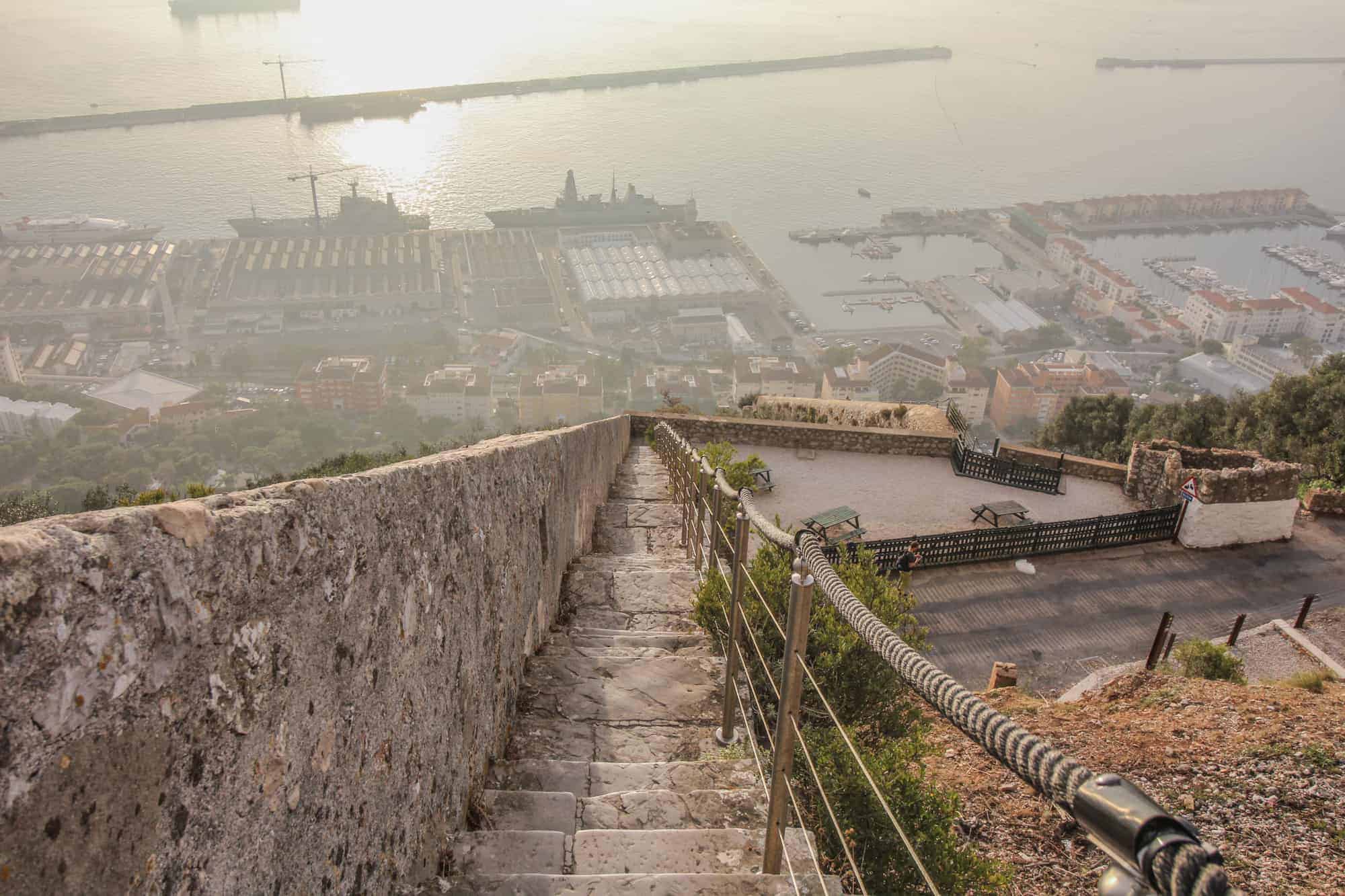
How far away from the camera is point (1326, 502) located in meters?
9.27

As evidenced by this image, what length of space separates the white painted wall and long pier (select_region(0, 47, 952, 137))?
297 ft

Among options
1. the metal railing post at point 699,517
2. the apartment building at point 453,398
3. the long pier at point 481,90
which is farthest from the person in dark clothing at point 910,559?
the long pier at point 481,90

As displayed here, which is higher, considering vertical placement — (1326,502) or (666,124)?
(666,124)

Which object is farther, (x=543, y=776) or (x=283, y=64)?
(x=283, y=64)

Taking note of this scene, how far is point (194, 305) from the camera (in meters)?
64.1

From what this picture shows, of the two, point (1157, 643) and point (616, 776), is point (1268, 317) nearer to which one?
point (1157, 643)

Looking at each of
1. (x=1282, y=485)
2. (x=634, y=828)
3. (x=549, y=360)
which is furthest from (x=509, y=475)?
(x=549, y=360)

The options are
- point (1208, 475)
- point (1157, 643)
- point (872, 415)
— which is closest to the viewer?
point (1157, 643)

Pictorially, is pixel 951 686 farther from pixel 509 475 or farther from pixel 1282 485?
pixel 1282 485

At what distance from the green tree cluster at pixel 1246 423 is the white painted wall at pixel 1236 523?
2.80m

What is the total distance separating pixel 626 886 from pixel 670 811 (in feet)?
1.50

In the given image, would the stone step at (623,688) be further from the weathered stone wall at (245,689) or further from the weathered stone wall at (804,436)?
the weathered stone wall at (804,436)

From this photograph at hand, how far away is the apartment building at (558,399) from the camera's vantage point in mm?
49875

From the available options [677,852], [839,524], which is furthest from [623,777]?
[839,524]
